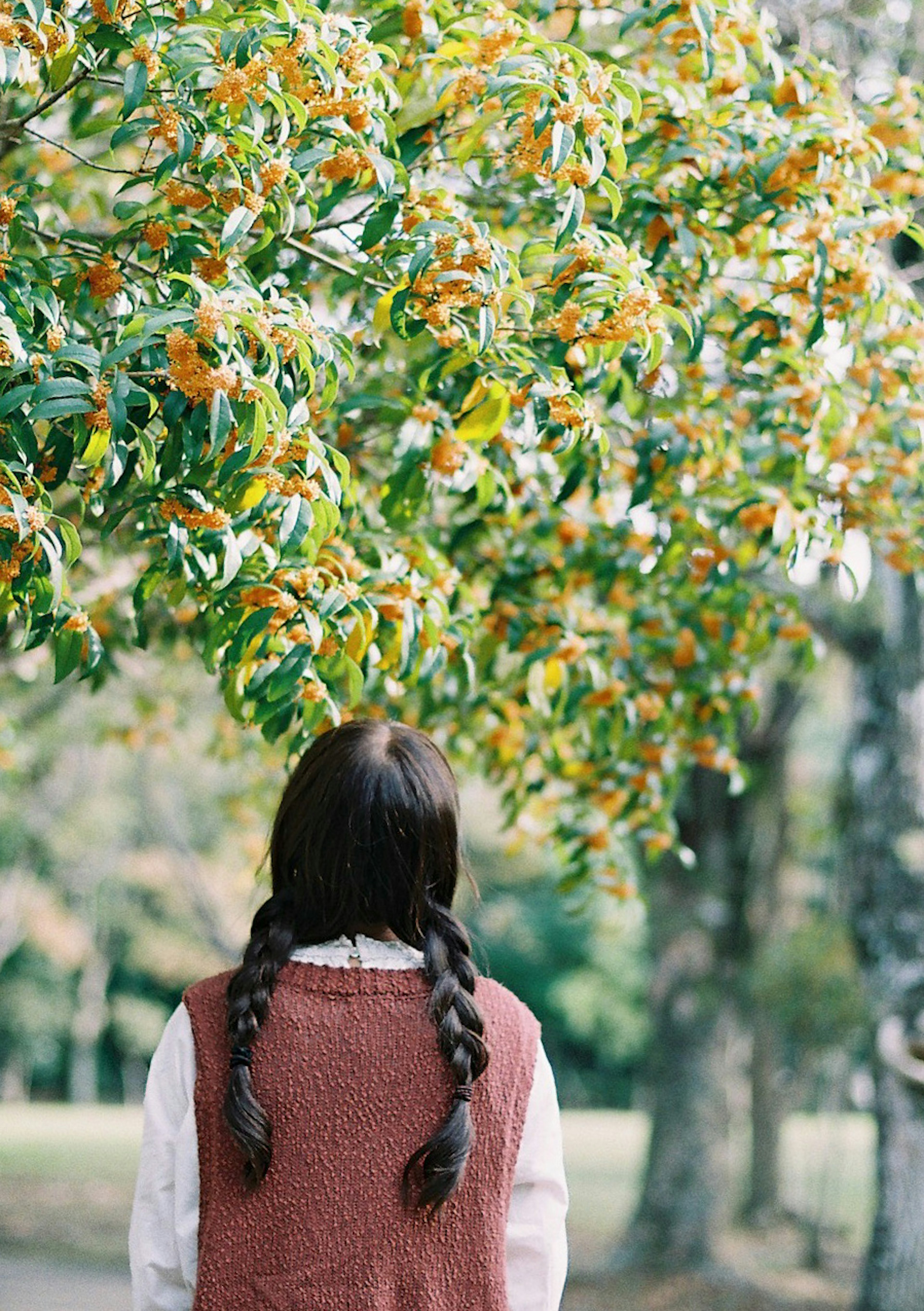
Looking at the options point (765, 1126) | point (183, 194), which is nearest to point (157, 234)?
point (183, 194)

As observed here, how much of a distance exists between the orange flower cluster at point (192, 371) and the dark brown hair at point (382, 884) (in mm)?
402

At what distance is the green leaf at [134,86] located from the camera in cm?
163

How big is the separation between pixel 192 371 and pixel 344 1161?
0.85 meters

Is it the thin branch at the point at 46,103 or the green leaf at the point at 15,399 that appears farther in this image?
the thin branch at the point at 46,103

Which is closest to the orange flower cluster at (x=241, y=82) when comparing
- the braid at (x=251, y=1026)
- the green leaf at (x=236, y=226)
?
the green leaf at (x=236, y=226)

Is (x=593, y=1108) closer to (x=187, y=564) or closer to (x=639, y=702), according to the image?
(x=639, y=702)

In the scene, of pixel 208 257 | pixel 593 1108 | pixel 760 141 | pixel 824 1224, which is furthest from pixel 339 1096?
pixel 593 1108

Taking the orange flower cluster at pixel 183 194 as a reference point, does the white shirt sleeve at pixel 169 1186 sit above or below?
below

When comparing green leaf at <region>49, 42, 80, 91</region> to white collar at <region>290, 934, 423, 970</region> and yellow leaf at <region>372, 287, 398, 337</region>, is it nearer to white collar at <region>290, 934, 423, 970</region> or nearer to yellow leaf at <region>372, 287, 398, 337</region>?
yellow leaf at <region>372, 287, 398, 337</region>

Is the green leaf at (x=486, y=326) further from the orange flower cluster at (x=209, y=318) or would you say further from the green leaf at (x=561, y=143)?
the orange flower cluster at (x=209, y=318)

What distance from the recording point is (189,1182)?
53.9 inches

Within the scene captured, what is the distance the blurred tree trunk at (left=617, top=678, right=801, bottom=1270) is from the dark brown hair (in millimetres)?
6028

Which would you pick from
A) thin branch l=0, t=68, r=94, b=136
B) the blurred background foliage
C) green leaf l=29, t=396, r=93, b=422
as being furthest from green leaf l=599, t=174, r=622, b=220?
the blurred background foliage

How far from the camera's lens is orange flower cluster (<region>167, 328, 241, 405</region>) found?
148 centimetres
